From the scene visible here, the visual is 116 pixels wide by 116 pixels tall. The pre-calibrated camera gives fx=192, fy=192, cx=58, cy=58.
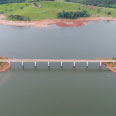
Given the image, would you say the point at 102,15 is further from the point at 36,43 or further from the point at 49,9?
the point at 36,43

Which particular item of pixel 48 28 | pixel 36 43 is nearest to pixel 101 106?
pixel 36 43

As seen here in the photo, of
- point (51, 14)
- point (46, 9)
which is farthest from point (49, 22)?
point (46, 9)

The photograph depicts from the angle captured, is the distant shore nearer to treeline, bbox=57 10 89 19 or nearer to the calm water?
treeline, bbox=57 10 89 19

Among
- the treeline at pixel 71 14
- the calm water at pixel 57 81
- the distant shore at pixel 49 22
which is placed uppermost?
the treeline at pixel 71 14

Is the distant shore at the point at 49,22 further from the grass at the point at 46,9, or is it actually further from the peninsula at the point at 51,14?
the grass at the point at 46,9

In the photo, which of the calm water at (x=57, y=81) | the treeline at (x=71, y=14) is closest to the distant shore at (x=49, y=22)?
the treeline at (x=71, y=14)

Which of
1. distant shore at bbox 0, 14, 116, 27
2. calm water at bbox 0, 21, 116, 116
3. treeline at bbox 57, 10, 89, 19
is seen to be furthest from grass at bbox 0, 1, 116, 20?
calm water at bbox 0, 21, 116, 116
